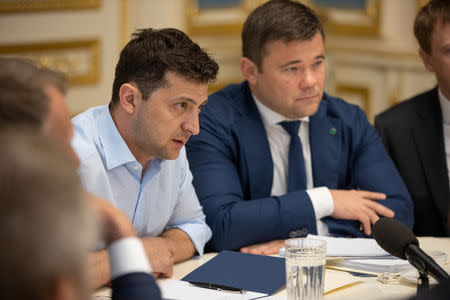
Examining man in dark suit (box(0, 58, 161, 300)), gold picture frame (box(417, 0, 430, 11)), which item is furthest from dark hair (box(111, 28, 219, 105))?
gold picture frame (box(417, 0, 430, 11))

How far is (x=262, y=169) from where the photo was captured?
2135mm

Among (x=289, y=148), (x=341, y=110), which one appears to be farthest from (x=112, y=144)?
(x=341, y=110)

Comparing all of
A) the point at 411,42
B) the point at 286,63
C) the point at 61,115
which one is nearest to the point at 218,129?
the point at 286,63

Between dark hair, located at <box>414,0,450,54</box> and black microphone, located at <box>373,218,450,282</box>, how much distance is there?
1261 millimetres

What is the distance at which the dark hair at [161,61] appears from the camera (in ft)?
5.41

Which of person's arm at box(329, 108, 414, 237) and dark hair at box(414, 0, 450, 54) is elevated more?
dark hair at box(414, 0, 450, 54)

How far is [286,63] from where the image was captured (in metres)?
2.14

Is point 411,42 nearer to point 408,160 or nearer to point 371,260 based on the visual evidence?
point 408,160

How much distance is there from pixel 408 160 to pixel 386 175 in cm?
32

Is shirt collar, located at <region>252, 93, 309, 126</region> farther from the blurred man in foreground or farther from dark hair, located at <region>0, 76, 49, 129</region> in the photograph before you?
the blurred man in foreground

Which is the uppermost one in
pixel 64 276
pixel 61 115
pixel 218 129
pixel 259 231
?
pixel 61 115

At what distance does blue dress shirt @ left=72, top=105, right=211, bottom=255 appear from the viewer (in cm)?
162

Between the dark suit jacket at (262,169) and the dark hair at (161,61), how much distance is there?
421mm

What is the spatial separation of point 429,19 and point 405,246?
1390 mm
